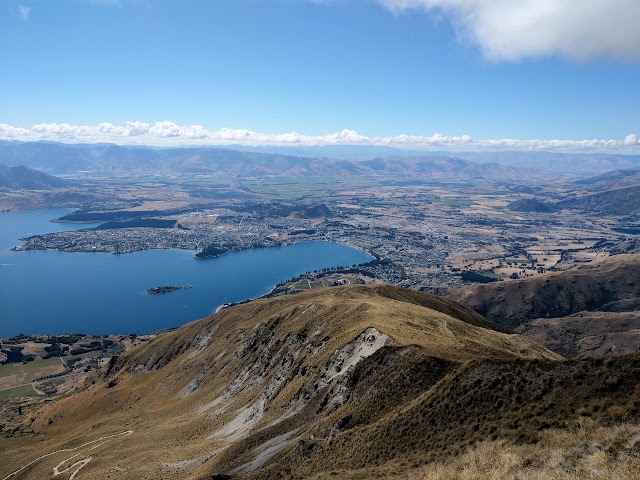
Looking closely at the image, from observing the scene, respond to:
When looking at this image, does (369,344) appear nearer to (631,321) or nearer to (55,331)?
(631,321)

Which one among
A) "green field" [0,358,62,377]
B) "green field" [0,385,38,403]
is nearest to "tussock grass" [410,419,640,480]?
"green field" [0,385,38,403]

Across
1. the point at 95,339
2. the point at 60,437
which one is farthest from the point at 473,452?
the point at 95,339

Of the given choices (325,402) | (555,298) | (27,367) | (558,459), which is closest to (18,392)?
(27,367)

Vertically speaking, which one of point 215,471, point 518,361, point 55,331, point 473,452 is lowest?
point 55,331

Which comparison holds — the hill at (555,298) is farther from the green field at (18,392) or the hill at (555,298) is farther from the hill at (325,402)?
the green field at (18,392)

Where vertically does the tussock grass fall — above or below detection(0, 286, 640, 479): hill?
above

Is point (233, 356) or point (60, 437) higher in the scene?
point (233, 356)

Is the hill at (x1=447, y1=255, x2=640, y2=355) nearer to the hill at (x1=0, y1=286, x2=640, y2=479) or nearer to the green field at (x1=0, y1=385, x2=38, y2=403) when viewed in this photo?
the hill at (x1=0, y1=286, x2=640, y2=479)
